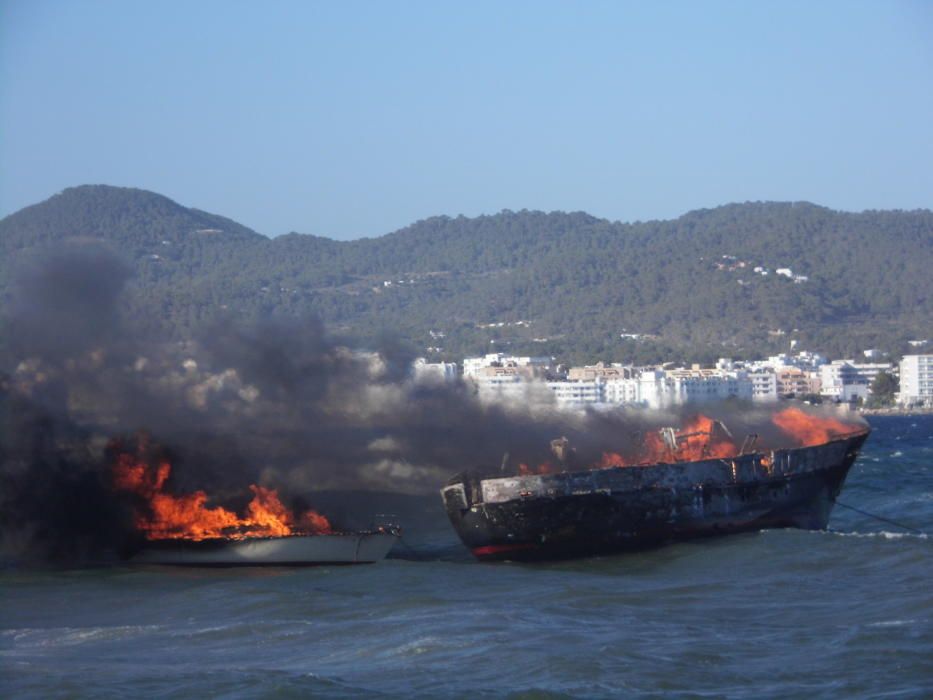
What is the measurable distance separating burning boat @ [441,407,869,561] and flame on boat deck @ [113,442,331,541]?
6.14m

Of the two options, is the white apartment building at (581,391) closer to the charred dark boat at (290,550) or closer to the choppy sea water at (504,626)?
the charred dark boat at (290,550)

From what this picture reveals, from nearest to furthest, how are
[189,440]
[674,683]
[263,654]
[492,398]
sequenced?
[674,683]
[263,654]
[189,440]
[492,398]

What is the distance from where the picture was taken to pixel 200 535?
154 ft

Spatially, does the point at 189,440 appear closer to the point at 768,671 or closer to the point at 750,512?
the point at 750,512

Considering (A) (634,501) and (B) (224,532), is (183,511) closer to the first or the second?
(B) (224,532)

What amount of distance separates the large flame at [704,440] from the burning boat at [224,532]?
23.2ft

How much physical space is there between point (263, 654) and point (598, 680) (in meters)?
7.60

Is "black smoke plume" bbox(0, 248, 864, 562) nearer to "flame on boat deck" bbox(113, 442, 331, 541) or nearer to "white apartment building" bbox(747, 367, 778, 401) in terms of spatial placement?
"flame on boat deck" bbox(113, 442, 331, 541)

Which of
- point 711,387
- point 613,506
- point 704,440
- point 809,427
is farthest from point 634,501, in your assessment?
point 711,387

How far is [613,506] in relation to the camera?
4475 cm

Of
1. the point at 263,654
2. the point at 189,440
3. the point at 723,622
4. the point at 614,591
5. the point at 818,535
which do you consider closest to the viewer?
the point at 263,654

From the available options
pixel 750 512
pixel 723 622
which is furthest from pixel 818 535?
pixel 723 622

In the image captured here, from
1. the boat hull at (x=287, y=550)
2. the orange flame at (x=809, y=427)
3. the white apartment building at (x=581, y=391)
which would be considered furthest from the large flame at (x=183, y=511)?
the white apartment building at (x=581, y=391)

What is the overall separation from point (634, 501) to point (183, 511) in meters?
15.5
